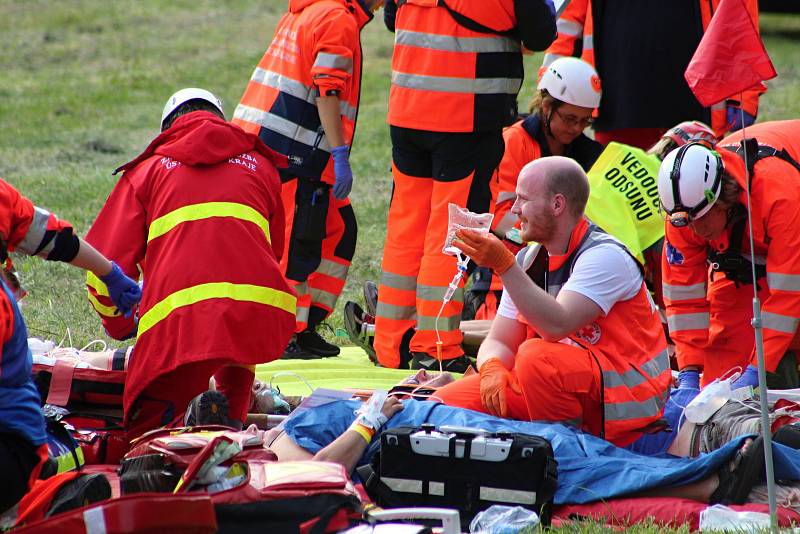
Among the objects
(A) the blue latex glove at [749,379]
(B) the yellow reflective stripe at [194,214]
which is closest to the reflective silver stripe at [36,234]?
(B) the yellow reflective stripe at [194,214]

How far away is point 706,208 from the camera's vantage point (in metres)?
5.13

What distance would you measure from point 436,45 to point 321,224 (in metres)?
1.16

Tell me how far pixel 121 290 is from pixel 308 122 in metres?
2.28

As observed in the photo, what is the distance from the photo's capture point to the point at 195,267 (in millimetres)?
4543

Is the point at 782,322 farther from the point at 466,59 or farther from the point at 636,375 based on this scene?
the point at 466,59

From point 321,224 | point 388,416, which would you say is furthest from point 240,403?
point 321,224

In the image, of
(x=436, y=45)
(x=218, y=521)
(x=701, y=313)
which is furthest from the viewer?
(x=436, y=45)

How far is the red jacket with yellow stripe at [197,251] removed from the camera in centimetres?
452

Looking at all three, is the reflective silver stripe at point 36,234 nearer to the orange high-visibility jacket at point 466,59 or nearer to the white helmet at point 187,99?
the white helmet at point 187,99

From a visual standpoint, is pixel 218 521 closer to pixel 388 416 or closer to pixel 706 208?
pixel 388 416

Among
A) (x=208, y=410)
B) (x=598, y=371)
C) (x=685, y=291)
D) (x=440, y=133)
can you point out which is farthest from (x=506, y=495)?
(x=440, y=133)

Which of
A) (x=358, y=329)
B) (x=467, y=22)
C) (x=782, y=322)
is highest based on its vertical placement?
(x=467, y=22)

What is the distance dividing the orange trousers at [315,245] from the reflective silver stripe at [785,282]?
8.15 feet

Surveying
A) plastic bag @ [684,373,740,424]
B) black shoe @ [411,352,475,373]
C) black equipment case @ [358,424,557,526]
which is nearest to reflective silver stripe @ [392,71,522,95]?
black shoe @ [411,352,475,373]
